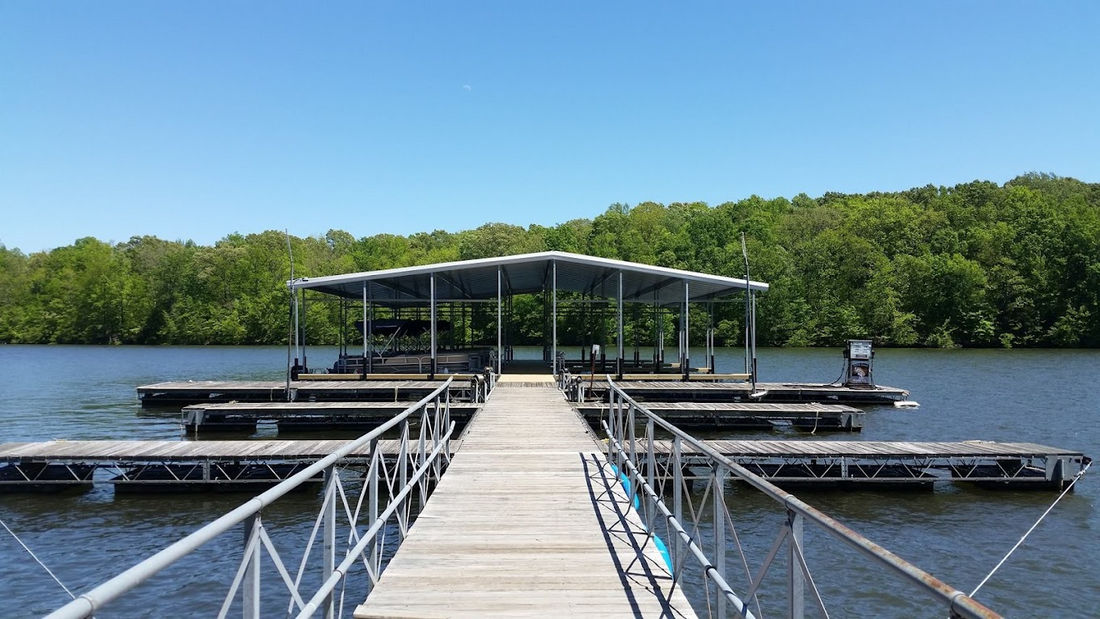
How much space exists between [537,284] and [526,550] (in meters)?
28.1

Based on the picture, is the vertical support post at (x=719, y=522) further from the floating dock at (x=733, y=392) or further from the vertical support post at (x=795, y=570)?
the floating dock at (x=733, y=392)

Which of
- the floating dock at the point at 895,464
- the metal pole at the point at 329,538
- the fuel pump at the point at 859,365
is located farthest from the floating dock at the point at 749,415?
the metal pole at the point at 329,538

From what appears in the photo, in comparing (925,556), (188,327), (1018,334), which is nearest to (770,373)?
(925,556)

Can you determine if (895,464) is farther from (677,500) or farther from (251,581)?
(251,581)

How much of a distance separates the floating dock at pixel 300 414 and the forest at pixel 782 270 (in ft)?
144

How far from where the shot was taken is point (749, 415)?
805 inches

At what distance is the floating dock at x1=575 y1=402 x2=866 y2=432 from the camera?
20.0 meters

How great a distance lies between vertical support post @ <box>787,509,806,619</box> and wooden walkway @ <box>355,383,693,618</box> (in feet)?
5.75

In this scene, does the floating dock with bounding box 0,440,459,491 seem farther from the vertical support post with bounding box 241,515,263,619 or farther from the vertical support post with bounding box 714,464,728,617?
the vertical support post with bounding box 241,515,263,619

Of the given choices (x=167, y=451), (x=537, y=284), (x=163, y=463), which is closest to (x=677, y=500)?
(x=167, y=451)

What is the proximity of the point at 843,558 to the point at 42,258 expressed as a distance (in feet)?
367

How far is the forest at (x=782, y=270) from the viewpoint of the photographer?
6769cm

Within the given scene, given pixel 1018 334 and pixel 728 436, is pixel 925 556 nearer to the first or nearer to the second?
pixel 728 436

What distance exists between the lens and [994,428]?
69.4ft
